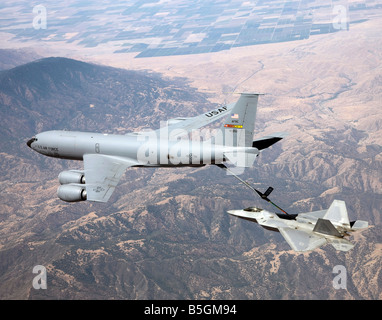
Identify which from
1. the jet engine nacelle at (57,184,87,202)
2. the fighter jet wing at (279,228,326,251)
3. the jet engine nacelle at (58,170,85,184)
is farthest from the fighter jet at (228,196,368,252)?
the jet engine nacelle at (58,170,85,184)

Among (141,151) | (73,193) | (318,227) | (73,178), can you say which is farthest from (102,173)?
(318,227)

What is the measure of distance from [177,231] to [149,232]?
15963 mm

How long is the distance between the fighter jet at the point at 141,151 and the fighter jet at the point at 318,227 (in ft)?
26.7

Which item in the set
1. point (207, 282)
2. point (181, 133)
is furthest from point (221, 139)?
point (207, 282)

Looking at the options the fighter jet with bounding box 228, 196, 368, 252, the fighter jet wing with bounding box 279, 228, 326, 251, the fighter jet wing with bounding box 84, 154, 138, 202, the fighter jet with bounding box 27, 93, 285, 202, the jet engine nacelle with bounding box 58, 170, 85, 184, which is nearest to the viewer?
the fighter jet with bounding box 228, 196, 368, 252

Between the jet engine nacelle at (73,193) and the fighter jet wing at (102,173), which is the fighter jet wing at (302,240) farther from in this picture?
the jet engine nacelle at (73,193)

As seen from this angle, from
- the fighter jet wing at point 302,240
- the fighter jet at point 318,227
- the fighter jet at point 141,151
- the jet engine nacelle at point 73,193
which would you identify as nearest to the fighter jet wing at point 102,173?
the fighter jet at point 141,151

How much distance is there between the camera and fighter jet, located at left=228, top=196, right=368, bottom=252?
35.9 meters

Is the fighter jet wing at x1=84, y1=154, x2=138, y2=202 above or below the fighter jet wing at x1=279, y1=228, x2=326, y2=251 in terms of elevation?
above

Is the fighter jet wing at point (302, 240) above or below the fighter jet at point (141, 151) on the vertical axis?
below

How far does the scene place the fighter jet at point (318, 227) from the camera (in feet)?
118

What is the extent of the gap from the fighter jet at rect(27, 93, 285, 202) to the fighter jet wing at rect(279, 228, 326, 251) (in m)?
9.21

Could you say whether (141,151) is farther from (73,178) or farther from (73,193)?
(73,193)

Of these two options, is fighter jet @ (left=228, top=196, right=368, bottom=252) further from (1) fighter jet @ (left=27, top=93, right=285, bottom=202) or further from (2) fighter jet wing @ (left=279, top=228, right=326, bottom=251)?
(1) fighter jet @ (left=27, top=93, right=285, bottom=202)
